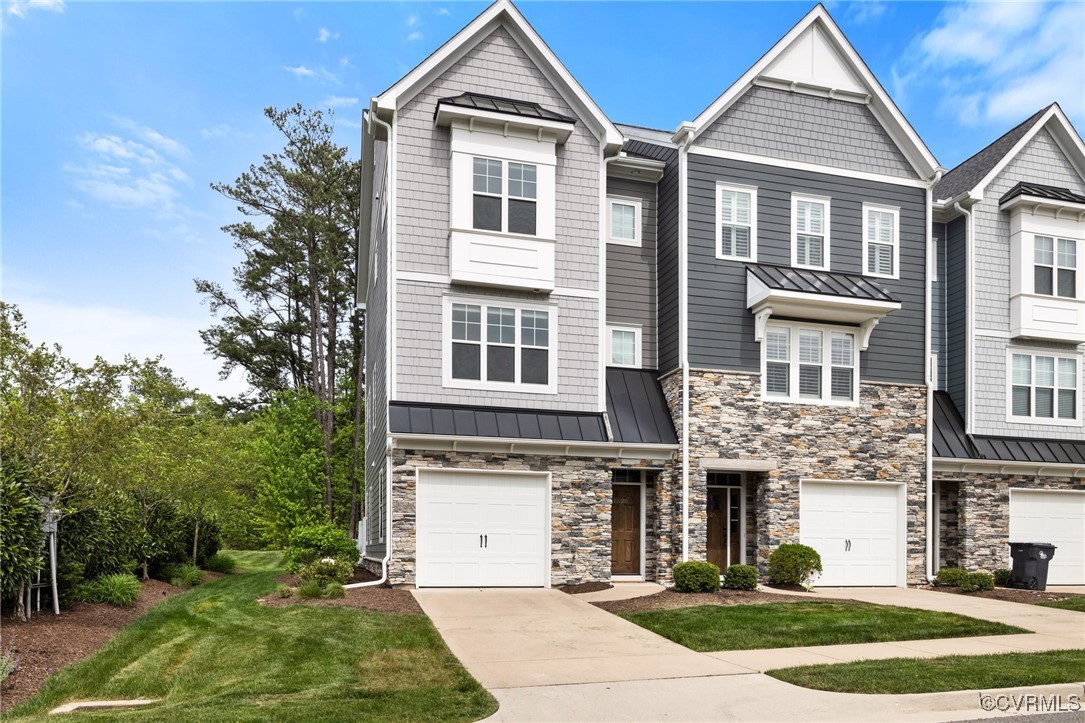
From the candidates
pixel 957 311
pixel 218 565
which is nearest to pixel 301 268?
pixel 218 565

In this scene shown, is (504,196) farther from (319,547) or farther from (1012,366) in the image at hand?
(1012,366)

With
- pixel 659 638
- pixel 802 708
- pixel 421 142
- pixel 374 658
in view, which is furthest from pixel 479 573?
pixel 802 708

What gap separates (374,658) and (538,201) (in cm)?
1040

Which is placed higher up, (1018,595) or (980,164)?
(980,164)

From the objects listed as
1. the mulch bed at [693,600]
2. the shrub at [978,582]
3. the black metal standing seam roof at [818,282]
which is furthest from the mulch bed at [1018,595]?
the black metal standing seam roof at [818,282]

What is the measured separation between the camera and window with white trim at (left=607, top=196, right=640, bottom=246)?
20.3 meters

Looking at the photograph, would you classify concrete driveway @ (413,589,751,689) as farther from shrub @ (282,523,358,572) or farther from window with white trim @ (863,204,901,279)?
window with white trim @ (863,204,901,279)

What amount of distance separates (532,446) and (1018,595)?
1003 cm

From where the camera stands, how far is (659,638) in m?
12.1

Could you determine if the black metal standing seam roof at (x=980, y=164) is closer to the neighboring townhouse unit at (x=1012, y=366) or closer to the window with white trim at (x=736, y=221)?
the neighboring townhouse unit at (x=1012, y=366)

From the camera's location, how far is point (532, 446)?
17500 millimetres

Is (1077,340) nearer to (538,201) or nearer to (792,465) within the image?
(792,465)

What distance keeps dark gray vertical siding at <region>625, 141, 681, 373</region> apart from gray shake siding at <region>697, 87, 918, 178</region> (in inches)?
46.8

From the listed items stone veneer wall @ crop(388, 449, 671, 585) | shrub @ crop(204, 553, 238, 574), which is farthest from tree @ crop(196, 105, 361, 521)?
stone veneer wall @ crop(388, 449, 671, 585)
